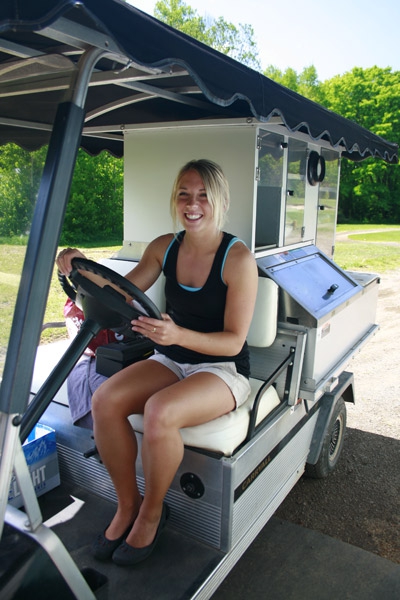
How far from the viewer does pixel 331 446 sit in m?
3.04

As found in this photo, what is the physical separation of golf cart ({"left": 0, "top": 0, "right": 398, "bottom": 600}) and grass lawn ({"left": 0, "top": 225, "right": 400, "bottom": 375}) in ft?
0.23

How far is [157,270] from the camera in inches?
93.4

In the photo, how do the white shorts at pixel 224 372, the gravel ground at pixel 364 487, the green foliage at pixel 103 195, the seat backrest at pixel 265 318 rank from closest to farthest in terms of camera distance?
1. the white shorts at pixel 224 372
2. the seat backrest at pixel 265 318
3. the gravel ground at pixel 364 487
4. the green foliage at pixel 103 195

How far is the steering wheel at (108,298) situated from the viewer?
1636 millimetres

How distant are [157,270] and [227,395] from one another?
722 mm

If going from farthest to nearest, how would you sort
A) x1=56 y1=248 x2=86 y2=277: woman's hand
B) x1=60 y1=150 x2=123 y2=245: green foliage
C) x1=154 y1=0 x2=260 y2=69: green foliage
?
1. x1=154 y1=0 x2=260 y2=69: green foliage
2. x1=60 y1=150 x2=123 y2=245: green foliage
3. x1=56 y1=248 x2=86 y2=277: woman's hand

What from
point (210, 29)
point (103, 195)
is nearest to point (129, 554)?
point (103, 195)

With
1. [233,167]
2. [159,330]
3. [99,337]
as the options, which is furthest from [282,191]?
[159,330]

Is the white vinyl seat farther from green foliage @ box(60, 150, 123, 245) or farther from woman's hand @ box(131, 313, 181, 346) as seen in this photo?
green foliage @ box(60, 150, 123, 245)

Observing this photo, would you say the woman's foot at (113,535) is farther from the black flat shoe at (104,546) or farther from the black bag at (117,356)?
the black bag at (117,356)

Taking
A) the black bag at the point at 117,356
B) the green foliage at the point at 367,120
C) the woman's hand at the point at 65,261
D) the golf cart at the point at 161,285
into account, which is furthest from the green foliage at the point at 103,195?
the green foliage at the point at 367,120

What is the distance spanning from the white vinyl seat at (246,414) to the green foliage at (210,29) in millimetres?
27716

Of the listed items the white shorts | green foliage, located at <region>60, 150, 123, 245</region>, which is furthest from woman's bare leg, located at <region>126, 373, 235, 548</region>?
green foliage, located at <region>60, 150, 123, 245</region>

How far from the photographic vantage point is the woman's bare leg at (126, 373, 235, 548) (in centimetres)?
176
